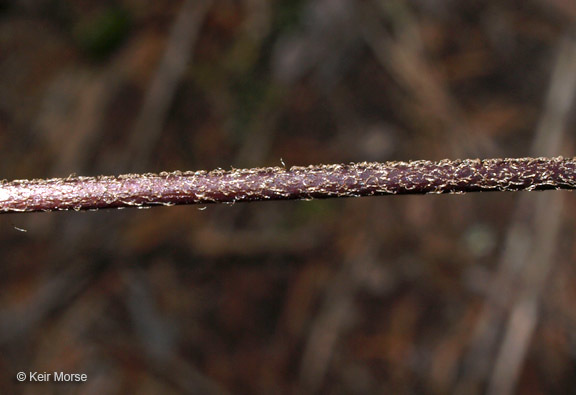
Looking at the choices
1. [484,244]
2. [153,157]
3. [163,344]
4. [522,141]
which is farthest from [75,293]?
[522,141]

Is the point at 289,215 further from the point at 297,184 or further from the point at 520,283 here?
the point at 297,184

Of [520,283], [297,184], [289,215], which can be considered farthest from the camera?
[289,215]

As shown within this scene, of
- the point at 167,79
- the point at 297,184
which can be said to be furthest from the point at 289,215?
the point at 297,184

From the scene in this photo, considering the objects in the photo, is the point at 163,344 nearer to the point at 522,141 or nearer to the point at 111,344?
the point at 111,344

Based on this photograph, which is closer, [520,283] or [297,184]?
[297,184]

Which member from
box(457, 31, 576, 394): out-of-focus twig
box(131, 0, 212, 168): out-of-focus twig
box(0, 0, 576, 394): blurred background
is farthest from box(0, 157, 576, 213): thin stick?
box(131, 0, 212, 168): out-of-focus twig

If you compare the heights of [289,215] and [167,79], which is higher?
[167,79]

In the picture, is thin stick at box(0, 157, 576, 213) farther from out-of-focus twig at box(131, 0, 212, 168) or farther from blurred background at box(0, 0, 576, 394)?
A: out-of-focus twig at box(131, 0, 212, 168)

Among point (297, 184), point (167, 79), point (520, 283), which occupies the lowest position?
point (297, 184)
